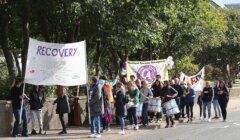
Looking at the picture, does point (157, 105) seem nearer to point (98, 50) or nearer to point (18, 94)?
point (18, 94)

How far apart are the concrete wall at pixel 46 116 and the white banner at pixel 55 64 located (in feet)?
3.61

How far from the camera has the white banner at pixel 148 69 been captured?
71.9ft

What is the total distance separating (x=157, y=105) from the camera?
786 inches

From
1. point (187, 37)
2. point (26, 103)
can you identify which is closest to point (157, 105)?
point (26, 103)

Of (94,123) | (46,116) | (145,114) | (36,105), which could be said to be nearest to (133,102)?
(145,114)

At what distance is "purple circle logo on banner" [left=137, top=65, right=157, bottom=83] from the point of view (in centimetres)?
2212

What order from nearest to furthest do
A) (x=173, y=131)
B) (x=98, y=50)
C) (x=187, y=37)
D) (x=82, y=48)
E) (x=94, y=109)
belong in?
(x=94, y=109)
(x=82, y=48)
(x=173, y=131)
(x=98, y=50)
(x=187, y=37)

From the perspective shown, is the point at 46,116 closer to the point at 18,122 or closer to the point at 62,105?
the point at 62,105

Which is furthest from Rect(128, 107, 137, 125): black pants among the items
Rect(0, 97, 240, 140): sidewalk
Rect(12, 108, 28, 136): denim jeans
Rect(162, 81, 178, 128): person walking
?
Rect(12, 108, 28, 136): denim jeans

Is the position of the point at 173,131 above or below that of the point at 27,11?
below

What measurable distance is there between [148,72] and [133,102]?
4.35 meters

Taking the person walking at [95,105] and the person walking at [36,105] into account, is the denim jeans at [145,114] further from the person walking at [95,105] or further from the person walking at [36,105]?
the person walking at [36,105]

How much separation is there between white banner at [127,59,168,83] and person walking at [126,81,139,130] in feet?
10.6

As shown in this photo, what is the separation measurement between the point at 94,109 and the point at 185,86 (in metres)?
8.74
